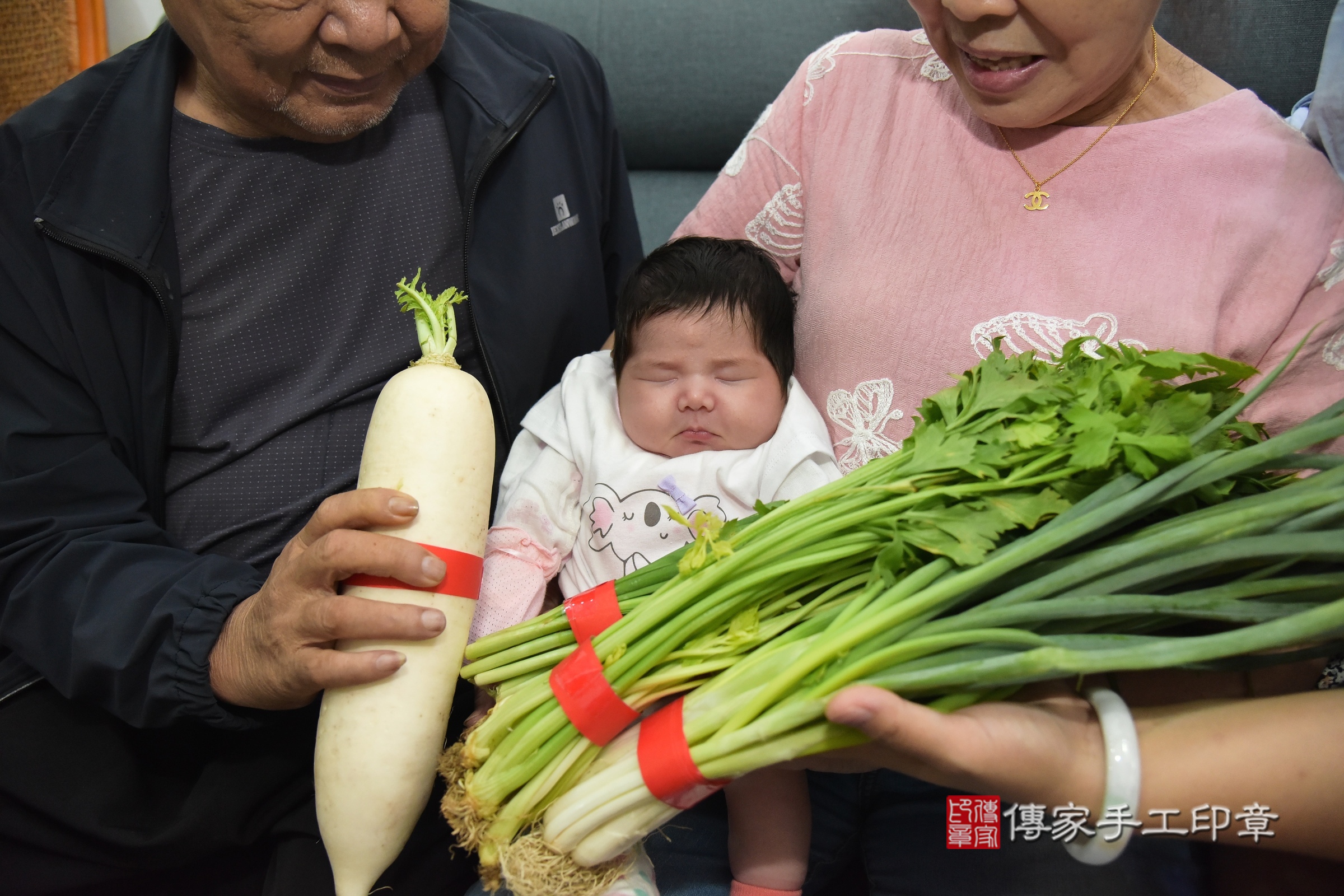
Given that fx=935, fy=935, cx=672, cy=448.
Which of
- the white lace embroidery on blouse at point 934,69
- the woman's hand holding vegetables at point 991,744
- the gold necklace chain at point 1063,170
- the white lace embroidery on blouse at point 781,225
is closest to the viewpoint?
the woman's hand holding vegetables at point 991,744

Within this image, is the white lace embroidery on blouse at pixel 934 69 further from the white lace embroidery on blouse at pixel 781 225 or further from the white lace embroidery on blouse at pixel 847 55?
the white lace embroidery on blouse at pixel 781 225

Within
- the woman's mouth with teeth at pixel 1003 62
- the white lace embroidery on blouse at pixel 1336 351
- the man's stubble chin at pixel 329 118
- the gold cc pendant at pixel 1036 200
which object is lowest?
the man's stubble chin at pixel 329 118

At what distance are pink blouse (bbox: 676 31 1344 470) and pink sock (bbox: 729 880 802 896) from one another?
0.62 m

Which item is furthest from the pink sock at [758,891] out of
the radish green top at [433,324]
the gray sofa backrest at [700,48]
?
the gray sofa backrest at [700,48]

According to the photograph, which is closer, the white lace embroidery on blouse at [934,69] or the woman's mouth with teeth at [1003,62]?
the woman's mouth with teeth at [1003,62]

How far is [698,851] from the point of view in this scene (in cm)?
139

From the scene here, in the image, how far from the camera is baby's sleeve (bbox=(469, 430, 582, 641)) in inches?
54.1

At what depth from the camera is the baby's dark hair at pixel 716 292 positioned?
1515 mm

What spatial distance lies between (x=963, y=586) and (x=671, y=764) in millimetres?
353

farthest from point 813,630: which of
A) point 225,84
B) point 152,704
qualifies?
point 225,84

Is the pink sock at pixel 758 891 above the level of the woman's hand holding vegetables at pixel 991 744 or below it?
below

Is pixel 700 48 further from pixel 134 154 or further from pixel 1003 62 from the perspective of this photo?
pixel 134 154

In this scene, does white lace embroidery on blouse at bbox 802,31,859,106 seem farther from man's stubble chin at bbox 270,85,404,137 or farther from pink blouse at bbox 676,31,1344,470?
man's stubble chin at bbox 270,85,404,137

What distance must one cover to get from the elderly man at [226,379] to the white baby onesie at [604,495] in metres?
0.21
